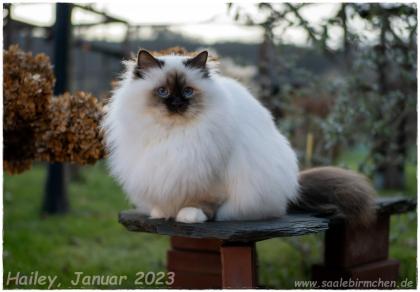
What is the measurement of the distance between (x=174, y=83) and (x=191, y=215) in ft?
1.85

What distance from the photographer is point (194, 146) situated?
94.3 inches

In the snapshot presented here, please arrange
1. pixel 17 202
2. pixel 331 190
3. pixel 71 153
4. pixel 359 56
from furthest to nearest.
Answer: pixel 17 202 → pixel 359 56 → pixel 71 153 → pixel 331 190

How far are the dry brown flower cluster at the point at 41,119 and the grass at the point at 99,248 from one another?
0.98 m

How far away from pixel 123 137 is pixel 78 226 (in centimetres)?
320

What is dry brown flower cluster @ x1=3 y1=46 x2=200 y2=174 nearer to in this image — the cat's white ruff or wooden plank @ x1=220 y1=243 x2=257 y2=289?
the cat's white ruff

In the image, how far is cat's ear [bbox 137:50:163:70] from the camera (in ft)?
8.02

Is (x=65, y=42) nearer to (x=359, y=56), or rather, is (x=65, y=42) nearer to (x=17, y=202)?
(x=17, y=202)

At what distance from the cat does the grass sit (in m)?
1.46

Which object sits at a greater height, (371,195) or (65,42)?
(65,42)

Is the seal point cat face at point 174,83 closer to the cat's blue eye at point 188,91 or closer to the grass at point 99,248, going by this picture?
the cat's blue eye at point 188,91

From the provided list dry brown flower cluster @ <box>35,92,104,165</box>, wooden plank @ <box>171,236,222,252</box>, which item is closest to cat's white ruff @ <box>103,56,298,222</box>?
dry brown flower cluster @ <box>35,92,104,165</box>

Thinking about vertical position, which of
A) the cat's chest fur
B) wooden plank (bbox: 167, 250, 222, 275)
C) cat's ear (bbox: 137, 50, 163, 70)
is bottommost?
wooden plank (bbox: 167, 250, 222, 275)

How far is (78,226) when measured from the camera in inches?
218

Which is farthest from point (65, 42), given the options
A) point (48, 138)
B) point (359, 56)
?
point (359, 56)
